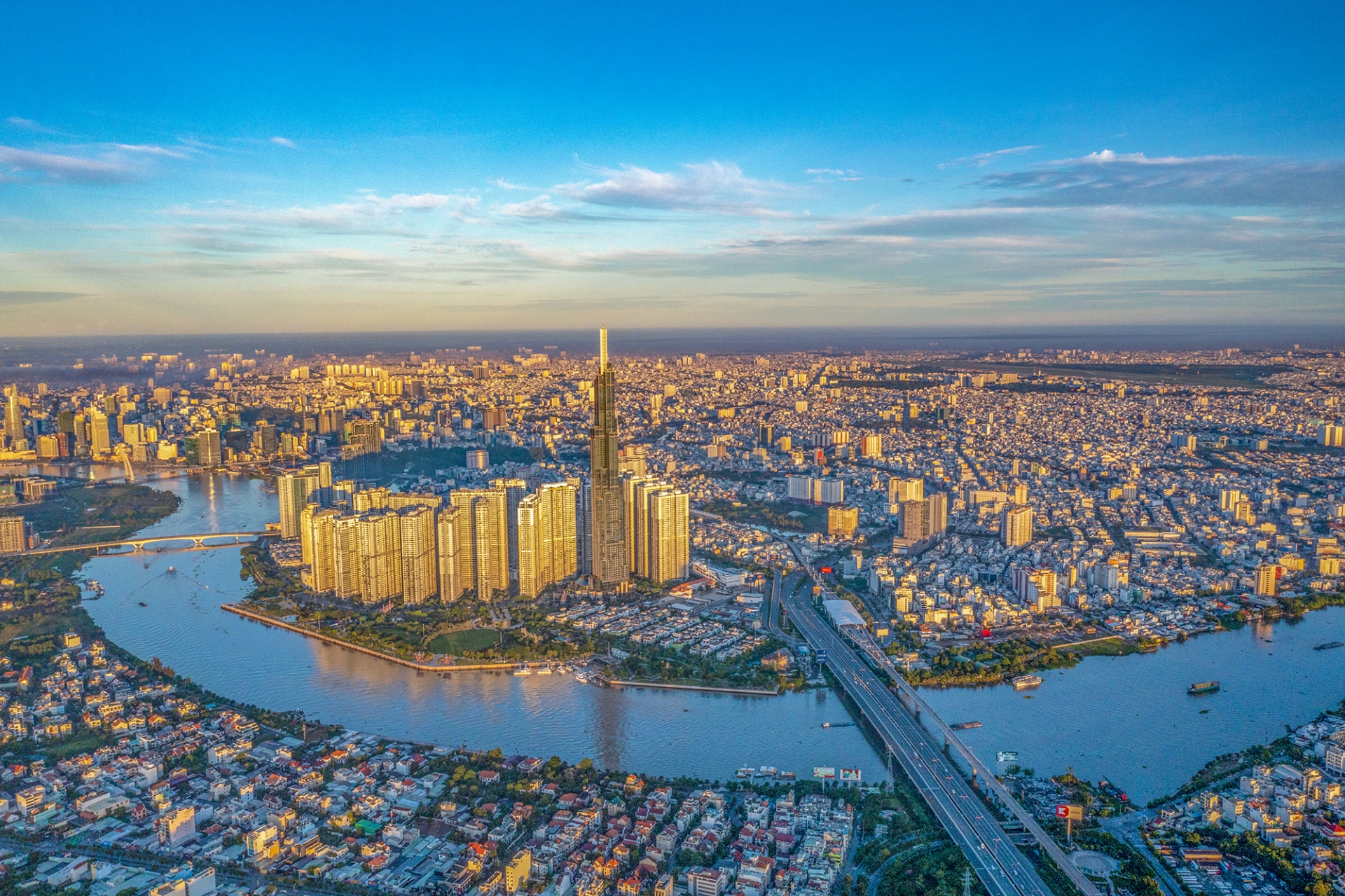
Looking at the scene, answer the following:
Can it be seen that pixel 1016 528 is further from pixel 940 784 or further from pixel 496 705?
pixel 496 705

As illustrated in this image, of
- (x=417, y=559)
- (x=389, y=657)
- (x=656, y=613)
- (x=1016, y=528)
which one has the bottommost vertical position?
(x=389, y=657)

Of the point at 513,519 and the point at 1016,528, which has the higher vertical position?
the point at 513,519

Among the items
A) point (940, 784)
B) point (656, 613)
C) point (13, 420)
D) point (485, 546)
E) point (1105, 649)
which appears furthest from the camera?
point (13, 420)

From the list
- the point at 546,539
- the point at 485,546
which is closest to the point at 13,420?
the point at 485,546

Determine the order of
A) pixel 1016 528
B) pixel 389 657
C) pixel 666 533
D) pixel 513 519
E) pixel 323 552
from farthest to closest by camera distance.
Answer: pixel 1016 528 < pixel 513 519 < pixel 666 533 < pixel 323 552 < pixel 389 657

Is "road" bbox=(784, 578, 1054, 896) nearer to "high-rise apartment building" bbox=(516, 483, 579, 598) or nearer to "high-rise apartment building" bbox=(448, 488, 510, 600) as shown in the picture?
"high-rise apartment building" bbox=(516, 483, 579, 598)

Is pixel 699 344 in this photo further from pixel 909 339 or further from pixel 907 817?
pixel 907 817

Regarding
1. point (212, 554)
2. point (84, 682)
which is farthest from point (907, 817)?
point (212, 554)
